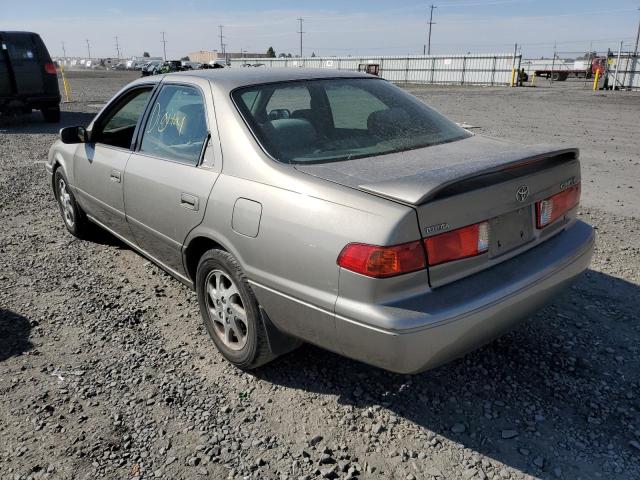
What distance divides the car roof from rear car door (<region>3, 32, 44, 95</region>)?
37.0 feet

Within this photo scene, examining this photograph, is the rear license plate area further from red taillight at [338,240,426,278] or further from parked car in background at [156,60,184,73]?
parked car in background at [156,60,184,73]

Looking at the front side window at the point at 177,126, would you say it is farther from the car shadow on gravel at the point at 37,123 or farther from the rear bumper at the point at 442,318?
the car shadow on gravel at the point at 37,123

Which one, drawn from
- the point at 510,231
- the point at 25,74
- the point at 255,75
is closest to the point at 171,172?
the point at 255,75

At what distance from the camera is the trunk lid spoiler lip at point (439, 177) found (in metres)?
2.17

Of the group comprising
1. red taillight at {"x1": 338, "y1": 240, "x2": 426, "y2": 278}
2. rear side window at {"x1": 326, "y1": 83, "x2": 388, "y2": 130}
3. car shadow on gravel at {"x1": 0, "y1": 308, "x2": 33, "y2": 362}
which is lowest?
car shadow on gravel at {"x1": 0, "y1": 308, "x2": 33, "y2": 362}

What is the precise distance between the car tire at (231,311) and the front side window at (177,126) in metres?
0.66

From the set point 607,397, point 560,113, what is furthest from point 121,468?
point 560,113

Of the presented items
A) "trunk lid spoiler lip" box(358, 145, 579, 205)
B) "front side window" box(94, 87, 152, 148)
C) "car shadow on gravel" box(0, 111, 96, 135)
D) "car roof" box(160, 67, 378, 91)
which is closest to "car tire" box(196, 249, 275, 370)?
"trunk lid spoiler lip" box(358, 145, 579, 205)

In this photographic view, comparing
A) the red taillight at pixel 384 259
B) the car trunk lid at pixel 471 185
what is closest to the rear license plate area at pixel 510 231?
the car trunk lid at pixel 471 185

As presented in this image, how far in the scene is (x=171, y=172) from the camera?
10.7 ft

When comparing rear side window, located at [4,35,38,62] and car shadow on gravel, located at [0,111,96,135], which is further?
car shadow on gravel, located at [0,111,96,135]

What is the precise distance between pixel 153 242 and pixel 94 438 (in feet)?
4.63

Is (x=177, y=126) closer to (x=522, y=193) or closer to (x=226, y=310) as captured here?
(x=226, y=310)

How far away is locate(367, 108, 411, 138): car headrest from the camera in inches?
124
